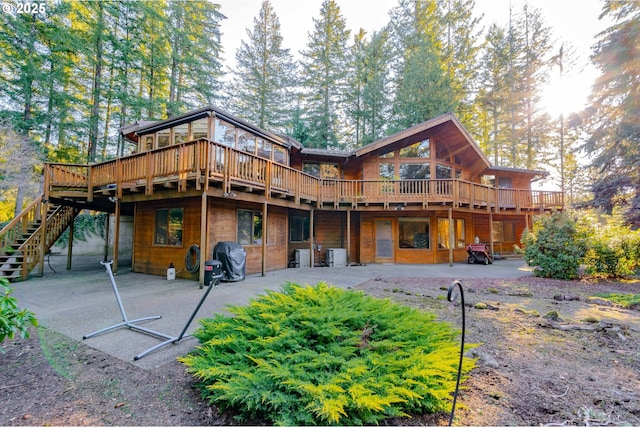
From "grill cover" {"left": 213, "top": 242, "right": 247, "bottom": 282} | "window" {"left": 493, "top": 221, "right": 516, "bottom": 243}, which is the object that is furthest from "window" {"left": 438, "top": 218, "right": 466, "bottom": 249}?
"grill cover" {"left": 213, "top": 242, "right": 247, "bottom": 282}

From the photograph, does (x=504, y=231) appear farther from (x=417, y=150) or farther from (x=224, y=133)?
(x=224, y=133)

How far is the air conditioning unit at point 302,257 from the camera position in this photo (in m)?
11.5

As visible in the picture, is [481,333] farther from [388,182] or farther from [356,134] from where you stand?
[356,134]

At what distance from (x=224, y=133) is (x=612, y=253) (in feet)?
40.9

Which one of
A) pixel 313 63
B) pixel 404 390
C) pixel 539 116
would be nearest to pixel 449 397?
pixel 404 390

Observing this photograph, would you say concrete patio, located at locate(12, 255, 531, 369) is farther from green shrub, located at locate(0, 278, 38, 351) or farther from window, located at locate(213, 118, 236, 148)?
window, located at locate(213, 118, 236, 148)

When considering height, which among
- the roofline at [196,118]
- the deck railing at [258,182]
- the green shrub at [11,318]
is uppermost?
the roofline at [196,118]

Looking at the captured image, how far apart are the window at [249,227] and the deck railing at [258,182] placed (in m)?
1.27

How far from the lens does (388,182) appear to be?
39.3 ft

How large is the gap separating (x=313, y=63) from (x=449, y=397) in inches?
923

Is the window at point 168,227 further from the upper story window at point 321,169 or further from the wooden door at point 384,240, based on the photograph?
the wooden door at point 384,240

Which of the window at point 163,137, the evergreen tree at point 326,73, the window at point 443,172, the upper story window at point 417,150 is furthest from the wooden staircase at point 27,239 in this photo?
the evergreen tree at point 326,73

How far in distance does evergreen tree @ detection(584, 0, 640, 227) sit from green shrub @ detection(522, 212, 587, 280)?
4.93 m

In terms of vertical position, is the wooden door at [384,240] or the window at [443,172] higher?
the window at [443,172]
